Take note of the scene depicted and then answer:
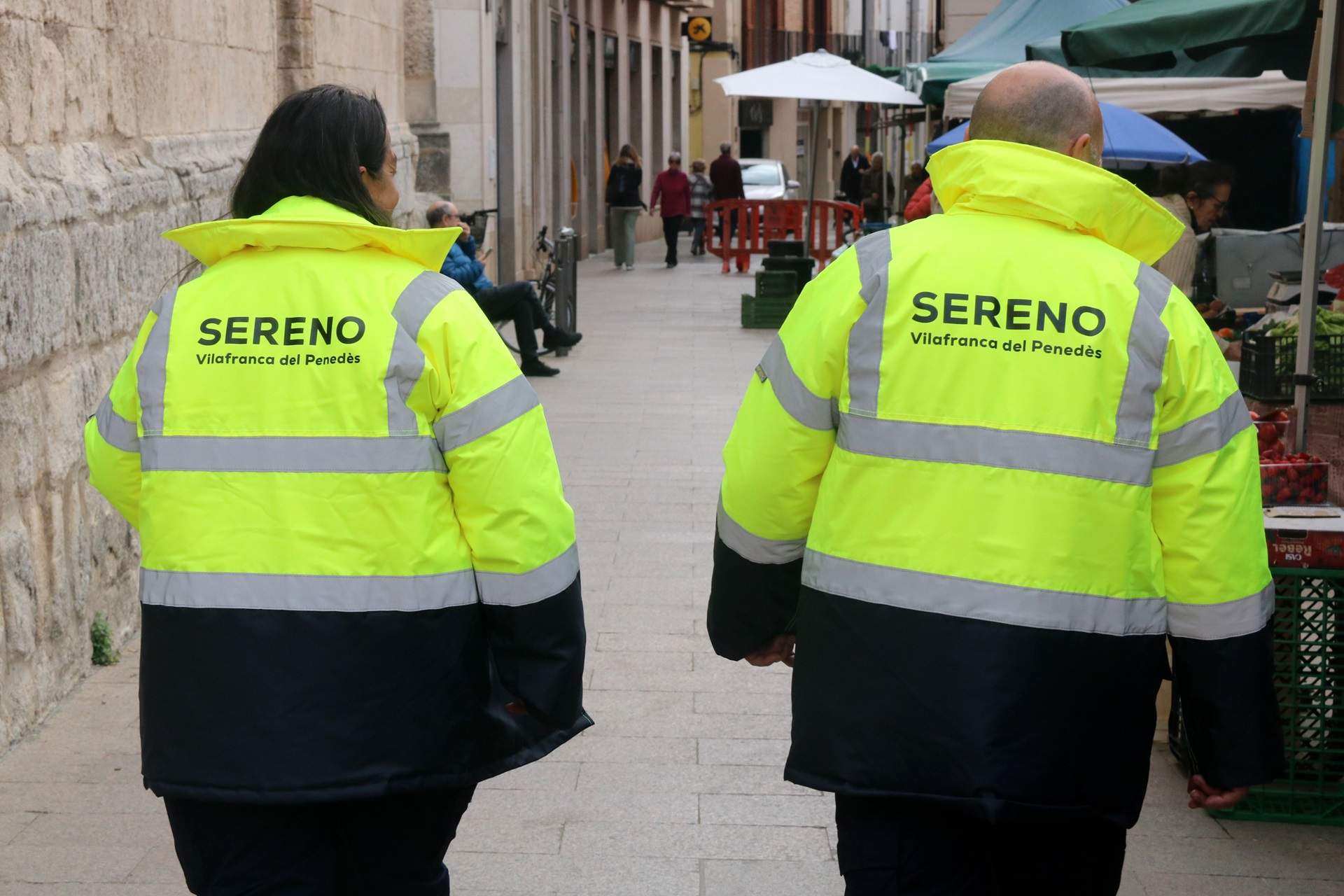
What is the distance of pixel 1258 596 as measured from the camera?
262 centimetres

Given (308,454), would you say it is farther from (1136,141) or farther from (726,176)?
(726,176)

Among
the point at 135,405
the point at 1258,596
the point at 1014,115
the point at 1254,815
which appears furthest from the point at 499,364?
the point at 1254,815

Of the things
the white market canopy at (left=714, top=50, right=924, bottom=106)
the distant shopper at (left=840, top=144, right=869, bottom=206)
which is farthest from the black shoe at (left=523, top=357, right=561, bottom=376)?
the distant shopper at (left=840, top=144, right=869, bottom=206)

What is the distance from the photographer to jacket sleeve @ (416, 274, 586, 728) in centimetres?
266

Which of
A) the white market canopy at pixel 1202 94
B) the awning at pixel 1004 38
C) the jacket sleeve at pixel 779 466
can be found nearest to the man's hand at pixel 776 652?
the jacket sleeve at pixel 779 466

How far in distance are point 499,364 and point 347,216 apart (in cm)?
33

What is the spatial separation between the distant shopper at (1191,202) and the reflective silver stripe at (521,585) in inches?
358

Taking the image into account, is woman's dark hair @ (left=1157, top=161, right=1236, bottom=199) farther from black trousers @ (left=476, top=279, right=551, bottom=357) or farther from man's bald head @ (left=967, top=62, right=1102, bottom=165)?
man's bald head @ (left=967, top=62, right=1102, bottom=165)

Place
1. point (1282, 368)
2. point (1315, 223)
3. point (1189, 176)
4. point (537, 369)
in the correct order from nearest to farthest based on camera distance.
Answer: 1. point (1315, 223)
2. point (1282, 368)
3. point (1189, 176)
4. point (537, 369)

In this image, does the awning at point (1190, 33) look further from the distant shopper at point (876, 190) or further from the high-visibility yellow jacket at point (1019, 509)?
the distant shopper at point (876, 190)

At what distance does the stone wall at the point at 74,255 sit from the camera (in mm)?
4977

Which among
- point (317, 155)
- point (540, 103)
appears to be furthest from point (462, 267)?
point (540, 103)

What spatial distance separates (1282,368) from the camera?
5953 millimetres

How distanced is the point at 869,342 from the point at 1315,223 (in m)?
3.08
